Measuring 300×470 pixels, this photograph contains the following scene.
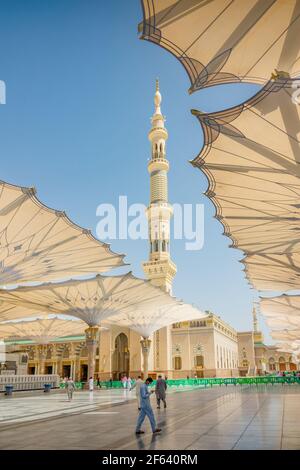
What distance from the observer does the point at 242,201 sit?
1479cm

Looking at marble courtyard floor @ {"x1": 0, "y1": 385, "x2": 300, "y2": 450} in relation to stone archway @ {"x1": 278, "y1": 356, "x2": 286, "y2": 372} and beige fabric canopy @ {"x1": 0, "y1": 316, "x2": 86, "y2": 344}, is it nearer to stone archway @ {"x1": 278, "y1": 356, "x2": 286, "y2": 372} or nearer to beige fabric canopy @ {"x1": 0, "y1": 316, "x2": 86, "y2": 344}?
beige fabric canopy @ {"x1": 0, "y1": 316, "x2": 86, "y2": 344}

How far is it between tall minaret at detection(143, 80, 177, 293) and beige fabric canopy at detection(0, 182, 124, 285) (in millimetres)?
32841

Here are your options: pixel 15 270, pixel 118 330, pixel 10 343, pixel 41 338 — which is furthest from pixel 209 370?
pixel 15 270

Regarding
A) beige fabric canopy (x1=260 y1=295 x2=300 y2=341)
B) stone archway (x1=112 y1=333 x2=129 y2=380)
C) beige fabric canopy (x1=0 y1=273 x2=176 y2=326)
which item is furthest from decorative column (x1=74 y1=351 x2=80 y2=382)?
beige fabric canopy (x1=260 y1=295 x2=300 y2=341)

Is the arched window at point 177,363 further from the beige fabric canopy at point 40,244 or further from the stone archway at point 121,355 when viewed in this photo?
the beige fabric canopy at point 40,244

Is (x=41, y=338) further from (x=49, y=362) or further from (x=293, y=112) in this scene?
(x=293, y=112)

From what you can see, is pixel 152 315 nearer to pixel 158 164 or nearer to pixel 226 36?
pixel 158 164

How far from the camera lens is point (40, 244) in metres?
20.7

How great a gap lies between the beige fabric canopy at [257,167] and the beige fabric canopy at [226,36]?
1.09 metres

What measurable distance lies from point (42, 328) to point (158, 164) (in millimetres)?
29594

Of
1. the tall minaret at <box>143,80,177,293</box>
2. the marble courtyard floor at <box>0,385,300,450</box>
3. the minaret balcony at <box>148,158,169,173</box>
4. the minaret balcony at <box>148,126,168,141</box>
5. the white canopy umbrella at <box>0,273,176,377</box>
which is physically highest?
the minaret balcony at <box>148,126,168,141</box>

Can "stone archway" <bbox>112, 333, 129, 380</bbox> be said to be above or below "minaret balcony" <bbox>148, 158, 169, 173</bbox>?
below

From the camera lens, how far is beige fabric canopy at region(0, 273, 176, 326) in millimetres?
30594

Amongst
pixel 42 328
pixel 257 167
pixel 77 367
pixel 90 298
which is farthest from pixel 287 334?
pixel 257 167
